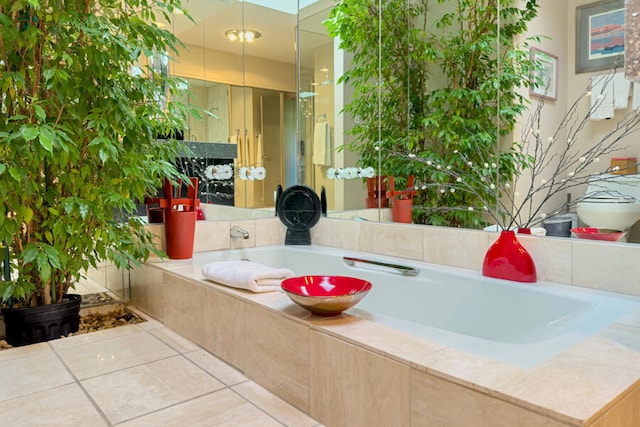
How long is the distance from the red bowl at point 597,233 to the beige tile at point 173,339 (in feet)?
5.36

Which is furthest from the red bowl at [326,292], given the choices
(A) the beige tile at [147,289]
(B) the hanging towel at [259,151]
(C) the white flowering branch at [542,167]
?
(B) the hanging towel at [259,151]

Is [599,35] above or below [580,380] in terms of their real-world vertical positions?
above

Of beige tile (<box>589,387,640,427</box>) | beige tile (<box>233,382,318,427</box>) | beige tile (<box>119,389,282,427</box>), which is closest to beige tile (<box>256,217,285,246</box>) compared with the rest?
beige tile (<box>233,382,318,427</box>)

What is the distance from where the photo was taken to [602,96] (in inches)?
68.6

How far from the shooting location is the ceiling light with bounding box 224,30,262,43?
3.22m

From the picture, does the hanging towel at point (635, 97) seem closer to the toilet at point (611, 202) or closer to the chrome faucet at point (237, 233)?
the toilet at point (611, 202)

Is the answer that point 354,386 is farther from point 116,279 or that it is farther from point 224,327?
point 116,279

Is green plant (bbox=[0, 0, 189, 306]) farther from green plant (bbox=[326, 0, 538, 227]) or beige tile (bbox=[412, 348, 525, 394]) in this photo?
beige tile (bbox=[412, 348, 525, 394])

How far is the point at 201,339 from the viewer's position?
78.3 inches

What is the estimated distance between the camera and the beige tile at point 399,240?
2.34m

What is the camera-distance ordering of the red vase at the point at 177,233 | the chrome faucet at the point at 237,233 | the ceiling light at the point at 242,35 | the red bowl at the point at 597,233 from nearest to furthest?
the red bowl at the point at 597,233 → the red vase at the point at 177,233 → the chrome faucet at the point at 237,233 → the ceiling light at the point at 242,35

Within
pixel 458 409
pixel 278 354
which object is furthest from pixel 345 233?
pixel 458 409

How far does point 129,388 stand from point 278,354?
0.55 meters

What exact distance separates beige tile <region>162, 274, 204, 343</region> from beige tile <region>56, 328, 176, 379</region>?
0.11 metres
